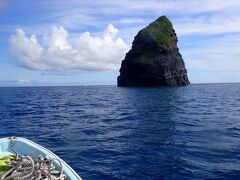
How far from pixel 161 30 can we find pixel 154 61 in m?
25.3

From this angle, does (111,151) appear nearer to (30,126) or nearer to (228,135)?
(228,135)

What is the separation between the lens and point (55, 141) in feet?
61.8

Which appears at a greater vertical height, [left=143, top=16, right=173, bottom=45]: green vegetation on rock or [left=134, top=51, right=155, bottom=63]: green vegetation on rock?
[left=143, top=16, right=173, bottom=45]: green vegetation on rock

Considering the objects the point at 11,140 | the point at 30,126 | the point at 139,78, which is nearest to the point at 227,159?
the point at 11,140

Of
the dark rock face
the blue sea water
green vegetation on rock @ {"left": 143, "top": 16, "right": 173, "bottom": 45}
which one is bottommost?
the blue sea water

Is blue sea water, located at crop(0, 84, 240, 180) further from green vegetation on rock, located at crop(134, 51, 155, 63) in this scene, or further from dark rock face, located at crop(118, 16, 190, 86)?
green vegetation on rock, located at crop(134, 51, 155, 63)

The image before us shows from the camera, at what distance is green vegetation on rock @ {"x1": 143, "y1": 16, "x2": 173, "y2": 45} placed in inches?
5285

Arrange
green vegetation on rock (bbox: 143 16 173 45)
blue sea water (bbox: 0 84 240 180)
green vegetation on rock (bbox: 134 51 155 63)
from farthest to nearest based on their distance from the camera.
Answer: green vegetation on rock (bbox: 143 16 173 45), green vegetation on rock (bbox: 134 51 155 63), blue sea water (bbox: 0 84 240 180)

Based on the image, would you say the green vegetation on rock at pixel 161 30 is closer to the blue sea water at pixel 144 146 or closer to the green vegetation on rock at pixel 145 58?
the green vegetation on rock at pixel 145 58

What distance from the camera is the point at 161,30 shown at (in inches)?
5586

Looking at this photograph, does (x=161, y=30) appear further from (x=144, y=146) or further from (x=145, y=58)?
(x=144, y=146)

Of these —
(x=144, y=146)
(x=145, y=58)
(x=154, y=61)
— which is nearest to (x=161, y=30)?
(x=145, y=58)

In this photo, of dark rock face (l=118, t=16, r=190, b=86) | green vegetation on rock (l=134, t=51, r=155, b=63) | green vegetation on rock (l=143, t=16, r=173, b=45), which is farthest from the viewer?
green vegetation on rock (l=143, t=16, r=173, b=45)

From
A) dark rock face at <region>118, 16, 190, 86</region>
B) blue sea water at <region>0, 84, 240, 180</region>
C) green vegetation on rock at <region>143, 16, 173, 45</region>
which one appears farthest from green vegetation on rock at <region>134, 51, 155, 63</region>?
blue sea water at <region>0, 84, 240, 180</region>
